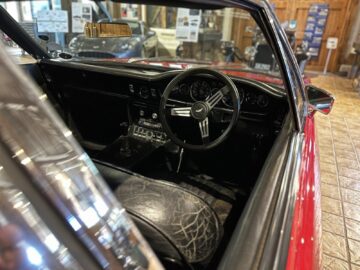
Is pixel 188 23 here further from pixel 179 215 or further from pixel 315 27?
pixel 315 27

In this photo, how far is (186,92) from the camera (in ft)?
5.68

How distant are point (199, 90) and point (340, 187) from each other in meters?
1.85

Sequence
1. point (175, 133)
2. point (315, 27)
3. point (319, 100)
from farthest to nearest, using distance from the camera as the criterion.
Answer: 1. point (315, 27)
2. point (175, 133)
3. point (319, 100)

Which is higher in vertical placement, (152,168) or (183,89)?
(183,89)

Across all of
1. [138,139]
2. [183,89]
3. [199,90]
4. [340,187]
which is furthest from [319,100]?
[340,187]

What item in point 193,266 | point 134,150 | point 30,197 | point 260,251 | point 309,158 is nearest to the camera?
point 30,197

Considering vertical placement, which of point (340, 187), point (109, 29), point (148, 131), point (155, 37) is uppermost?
point (109, 29)

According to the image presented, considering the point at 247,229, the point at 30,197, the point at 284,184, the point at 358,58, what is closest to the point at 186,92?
the point at 284,184

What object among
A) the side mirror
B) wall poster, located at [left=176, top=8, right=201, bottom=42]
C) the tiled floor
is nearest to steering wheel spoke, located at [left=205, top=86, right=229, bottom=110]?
the side mirror

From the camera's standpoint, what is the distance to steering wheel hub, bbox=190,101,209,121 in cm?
155

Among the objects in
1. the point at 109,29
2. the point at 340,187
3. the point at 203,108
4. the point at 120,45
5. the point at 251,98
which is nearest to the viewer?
the point at 109,29

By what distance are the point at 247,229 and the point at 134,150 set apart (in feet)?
4.21

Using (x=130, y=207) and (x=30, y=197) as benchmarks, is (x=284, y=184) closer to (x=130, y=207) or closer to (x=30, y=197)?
(x=130, y=207)

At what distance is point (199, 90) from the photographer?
5.53 ft
